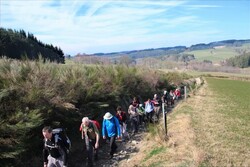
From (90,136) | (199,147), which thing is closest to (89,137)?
(90,136)

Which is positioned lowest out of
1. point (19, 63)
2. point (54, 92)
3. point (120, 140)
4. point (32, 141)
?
point (120, 140)

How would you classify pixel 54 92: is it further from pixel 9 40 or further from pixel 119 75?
pixel 9 40

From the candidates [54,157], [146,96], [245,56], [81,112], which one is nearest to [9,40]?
[146,96]

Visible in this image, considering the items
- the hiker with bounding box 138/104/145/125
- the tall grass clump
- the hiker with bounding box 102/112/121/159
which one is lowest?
the hiker with bounding box 138/104/145/125

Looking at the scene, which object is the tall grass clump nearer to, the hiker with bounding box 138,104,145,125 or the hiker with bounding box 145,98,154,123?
the hiker with bounding box 138,104,145,125

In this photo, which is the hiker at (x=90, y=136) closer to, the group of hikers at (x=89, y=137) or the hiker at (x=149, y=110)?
the group of hikers at (x=89, y=137)

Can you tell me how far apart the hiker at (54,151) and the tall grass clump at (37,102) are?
1.27 m

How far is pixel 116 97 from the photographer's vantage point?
2103 centimetres

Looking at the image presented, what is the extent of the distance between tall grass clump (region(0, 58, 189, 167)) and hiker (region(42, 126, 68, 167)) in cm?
127

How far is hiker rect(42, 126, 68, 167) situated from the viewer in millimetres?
8625

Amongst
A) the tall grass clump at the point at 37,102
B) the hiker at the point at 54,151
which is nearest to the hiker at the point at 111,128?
the tall grass clump at the point at 37,102

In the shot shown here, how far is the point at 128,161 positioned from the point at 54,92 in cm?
404

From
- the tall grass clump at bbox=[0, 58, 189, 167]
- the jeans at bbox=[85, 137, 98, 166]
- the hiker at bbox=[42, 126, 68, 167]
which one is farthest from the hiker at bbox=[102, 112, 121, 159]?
the hiker at bbox=[42, 126, 68, 167]

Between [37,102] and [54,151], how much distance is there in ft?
11.7
